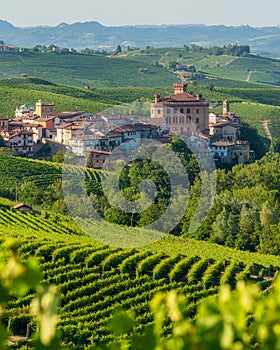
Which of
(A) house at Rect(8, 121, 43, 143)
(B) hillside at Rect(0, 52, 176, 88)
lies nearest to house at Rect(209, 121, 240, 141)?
(A) house at Rect(8, 121, 43, 143)

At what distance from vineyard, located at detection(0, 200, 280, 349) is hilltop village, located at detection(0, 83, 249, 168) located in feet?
46.4

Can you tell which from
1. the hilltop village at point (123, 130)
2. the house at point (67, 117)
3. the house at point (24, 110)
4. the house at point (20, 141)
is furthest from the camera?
the house at point (24, 110)

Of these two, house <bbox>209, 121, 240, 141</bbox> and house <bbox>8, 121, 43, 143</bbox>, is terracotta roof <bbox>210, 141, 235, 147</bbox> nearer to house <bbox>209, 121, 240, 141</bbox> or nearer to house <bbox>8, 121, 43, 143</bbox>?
house <bbox>209, 121, 240, 141</bbox>

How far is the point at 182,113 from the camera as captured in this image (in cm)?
4891

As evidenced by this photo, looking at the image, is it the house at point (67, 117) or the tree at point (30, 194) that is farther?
the house at point (67, 117)

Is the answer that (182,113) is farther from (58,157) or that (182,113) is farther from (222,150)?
(58,157)

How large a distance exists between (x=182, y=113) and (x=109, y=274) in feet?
90.3

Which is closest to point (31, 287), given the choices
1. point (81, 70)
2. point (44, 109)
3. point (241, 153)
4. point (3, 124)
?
point (241, 153)

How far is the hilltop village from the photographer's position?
143 feet

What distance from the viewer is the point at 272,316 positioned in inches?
126

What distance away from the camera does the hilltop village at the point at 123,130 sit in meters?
43.5

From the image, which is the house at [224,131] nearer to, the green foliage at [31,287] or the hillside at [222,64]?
the green foliage at [31,287]

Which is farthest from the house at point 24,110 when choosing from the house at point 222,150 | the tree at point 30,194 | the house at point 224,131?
the tree at point 30,194

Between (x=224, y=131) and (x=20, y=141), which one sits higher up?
(x=224, y=131)
